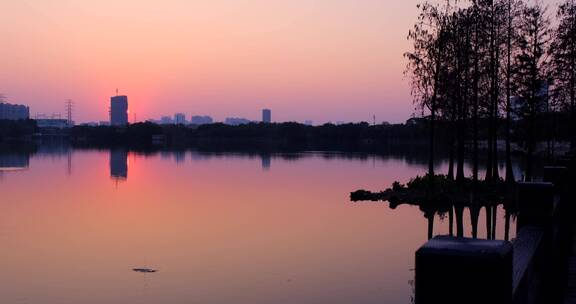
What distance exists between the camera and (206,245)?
3266 cm

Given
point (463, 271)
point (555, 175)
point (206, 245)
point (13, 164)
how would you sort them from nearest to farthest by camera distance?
point (463, 271) → point (555, 175) → point (206, 245) → point (13, 164)

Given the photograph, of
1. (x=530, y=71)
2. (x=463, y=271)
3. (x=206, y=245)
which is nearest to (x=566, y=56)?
(x=530, y=71)

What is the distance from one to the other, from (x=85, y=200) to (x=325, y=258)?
32.3 m

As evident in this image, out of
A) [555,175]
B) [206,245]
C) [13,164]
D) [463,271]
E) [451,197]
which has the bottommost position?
[206,245]

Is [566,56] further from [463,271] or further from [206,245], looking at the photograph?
[463,271]

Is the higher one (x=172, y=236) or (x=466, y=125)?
(x=466, y=125)

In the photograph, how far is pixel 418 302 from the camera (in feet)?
8.48

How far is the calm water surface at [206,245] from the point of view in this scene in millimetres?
23188

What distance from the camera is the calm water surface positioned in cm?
2319

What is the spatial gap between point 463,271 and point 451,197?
48.2 metres

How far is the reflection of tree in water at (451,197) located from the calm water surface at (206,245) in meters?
1.09

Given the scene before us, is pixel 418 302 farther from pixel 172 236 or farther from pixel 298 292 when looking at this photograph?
pixel 172 236

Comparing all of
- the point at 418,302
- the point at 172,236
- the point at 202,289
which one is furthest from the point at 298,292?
the point at 418,302

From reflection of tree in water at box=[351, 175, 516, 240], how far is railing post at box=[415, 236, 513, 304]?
3607 cm
